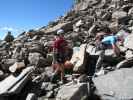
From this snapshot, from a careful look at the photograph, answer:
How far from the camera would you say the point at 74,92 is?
59.4 ft

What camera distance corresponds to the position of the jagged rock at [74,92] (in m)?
18.0

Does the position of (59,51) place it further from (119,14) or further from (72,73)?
(119,14)

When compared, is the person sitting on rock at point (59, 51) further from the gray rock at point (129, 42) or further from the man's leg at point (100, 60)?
the gray rock at point (129, 42)

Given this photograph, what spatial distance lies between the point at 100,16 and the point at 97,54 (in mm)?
19897

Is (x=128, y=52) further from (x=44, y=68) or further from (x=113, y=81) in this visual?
(x=44, y=68)

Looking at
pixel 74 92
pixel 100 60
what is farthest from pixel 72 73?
pixel 74 92

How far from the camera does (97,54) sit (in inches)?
922

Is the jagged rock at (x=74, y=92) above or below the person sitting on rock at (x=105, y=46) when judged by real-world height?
below

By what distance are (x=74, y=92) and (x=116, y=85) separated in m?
2.48

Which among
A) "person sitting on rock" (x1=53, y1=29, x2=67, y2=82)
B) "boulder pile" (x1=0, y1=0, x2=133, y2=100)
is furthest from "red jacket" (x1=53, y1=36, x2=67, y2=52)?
"boulder pile" (x1=0, y1=0, x2=133, y2=100)

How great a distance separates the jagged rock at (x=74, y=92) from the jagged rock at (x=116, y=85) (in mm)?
905

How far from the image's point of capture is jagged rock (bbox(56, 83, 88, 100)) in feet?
59.0

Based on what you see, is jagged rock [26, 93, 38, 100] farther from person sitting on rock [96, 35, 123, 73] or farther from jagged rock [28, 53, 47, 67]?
jagged rock [28, 53, 47, 67]

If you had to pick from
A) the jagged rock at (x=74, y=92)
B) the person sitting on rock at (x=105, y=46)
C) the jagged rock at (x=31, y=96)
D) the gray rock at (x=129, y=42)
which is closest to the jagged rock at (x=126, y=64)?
the person sitting on rock at (x=105, y=46)
